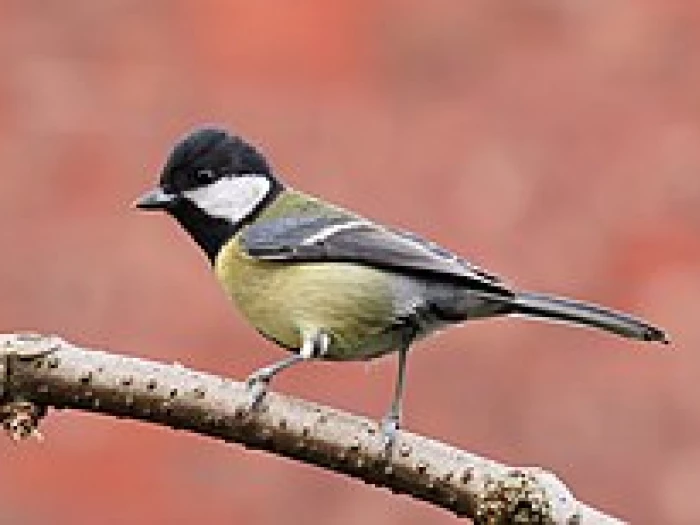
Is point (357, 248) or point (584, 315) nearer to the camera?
point (584, 315)

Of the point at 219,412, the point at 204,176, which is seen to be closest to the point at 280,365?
the point at 219,412

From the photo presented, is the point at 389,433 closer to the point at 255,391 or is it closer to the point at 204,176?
the point at 255,391

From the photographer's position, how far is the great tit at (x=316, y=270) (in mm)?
1746

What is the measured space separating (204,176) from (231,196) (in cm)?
5

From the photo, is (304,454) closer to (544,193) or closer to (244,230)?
(244,230)

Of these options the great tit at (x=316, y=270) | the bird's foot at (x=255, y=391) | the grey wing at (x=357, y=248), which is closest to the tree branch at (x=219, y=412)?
the bird's foot at (x=255, y=391)

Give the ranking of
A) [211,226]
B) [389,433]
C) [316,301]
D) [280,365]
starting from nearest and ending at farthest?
[389,433], [280,365], [316,301], [211,226]

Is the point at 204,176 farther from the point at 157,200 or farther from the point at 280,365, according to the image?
the point at 280,365

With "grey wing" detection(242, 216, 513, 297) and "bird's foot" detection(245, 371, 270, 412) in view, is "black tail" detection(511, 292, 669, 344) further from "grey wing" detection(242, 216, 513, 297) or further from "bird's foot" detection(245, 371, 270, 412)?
"bird's foot" detection(245, 371, 270, 412)

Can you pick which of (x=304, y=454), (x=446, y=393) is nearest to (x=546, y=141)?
(x=446, y=393)

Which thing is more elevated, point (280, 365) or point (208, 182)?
point (208, 182)

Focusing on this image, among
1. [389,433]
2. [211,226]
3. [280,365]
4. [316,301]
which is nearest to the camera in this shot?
[389,433]

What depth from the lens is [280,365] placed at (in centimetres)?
163

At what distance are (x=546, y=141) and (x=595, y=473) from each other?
712mm
